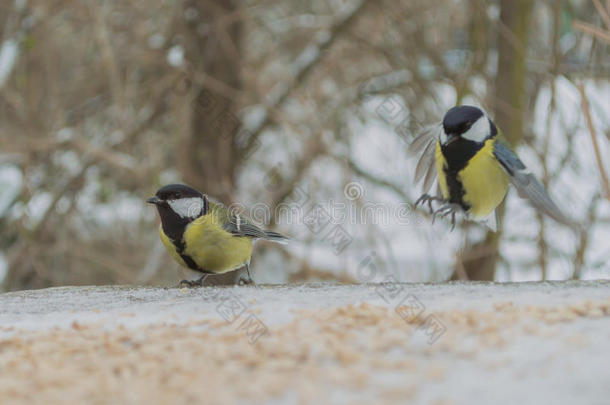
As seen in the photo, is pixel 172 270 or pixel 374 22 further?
pixel 172 270

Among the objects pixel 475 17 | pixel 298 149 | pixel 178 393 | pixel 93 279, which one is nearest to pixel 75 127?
pixel 93 279

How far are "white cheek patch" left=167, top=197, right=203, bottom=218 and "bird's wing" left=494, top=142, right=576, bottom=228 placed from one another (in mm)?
1133

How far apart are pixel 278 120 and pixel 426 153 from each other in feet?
5.84

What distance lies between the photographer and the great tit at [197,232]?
8.93ft

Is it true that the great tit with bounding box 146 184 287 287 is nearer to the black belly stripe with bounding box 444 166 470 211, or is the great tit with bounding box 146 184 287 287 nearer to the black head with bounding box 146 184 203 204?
the black head with bounding box 146 184 203 204

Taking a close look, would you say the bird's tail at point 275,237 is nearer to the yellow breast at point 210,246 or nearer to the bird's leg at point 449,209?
the yellow breast at point 210,246

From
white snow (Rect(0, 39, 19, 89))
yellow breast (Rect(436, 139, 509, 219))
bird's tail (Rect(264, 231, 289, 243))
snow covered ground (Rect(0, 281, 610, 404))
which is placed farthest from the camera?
white snow (Rect(0, 39, 19, 89))

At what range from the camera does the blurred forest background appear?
13.2ft

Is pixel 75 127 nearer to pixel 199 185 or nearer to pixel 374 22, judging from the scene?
pixel 199 185

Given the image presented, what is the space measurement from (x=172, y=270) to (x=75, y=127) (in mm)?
1269

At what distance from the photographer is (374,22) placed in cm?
498

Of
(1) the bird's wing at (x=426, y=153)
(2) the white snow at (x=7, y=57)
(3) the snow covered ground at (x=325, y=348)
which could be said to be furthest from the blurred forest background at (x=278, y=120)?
(3) the snow covered ground at (x=325, y=348)

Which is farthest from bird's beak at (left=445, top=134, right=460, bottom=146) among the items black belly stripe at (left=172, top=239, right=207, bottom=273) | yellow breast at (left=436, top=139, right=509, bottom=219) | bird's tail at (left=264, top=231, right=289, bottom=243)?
black belly stripe at (left=172, top=239, right=207, bottom=273)

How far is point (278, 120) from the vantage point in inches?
183
